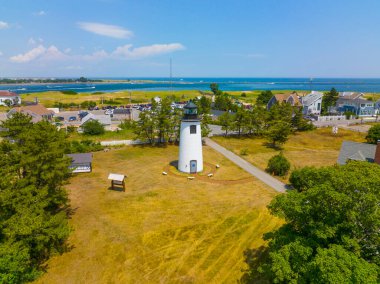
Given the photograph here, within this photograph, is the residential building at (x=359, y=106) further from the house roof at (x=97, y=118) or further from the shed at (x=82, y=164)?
the shed at (x=82, y=164)

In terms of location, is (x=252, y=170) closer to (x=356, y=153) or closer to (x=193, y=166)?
(x=193, y=166)

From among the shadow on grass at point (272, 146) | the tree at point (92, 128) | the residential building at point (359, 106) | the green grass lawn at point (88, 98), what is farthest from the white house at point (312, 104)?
the green grass lawn at point (88, 98)

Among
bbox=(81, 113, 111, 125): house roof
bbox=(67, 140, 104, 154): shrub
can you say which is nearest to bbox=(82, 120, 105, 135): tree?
bbox=(81, 113, 111, 125): house roof

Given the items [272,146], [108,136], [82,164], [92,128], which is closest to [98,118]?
[92,128]

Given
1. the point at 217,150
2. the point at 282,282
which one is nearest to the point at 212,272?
the point at 282,282

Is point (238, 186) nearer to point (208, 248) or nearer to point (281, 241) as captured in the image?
point (208, 248)

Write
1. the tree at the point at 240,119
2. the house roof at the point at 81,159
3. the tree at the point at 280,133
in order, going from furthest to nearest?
the tree at the point at 240,119
the tree at the point at 280,133
the house roof at the point at 81,159
